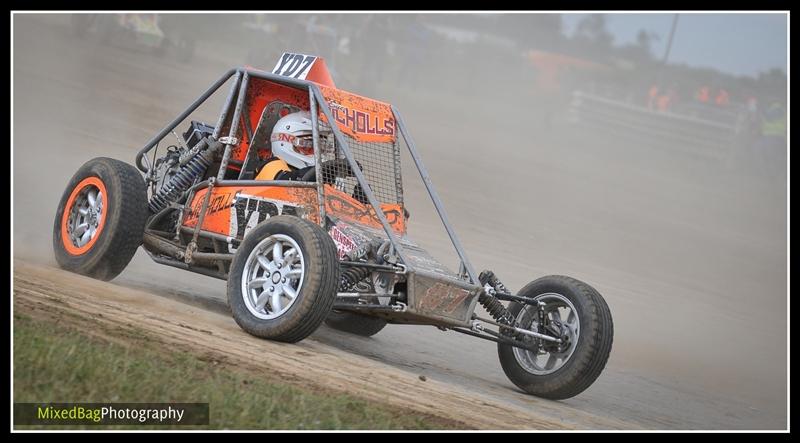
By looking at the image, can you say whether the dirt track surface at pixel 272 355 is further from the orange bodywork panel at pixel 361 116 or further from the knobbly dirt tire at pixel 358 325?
the orange bodywork panel at pixel 361 116

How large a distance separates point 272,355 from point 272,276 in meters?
0.67

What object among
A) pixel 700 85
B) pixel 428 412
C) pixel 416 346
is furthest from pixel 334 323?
pixel 700 85

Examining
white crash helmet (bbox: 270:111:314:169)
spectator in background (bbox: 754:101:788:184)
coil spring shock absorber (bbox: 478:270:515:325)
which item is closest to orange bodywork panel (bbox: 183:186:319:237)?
white crash helmet (bbox: 270:111:314:169)

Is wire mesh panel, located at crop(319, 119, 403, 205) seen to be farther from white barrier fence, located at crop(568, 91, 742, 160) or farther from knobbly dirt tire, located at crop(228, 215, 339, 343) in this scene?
white barrier fence, located at crop(568, 91, 742, 160)

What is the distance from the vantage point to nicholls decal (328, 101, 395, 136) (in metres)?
8.01

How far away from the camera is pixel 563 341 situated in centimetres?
744

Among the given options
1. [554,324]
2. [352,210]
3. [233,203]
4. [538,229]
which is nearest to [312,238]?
[352,210]

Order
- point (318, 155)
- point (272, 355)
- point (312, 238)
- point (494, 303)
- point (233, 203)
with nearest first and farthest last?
point (272, 355) < point (312, 238) < point (494, 303) < point (318, 155) < point (233, 203)

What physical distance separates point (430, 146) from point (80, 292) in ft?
57.1

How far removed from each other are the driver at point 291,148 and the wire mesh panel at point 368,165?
0.17 metres

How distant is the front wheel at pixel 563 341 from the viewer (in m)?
7.19

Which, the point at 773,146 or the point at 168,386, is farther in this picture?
the point at 773,146

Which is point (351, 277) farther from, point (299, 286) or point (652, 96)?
point (652, 96)

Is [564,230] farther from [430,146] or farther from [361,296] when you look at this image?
[361,296]
